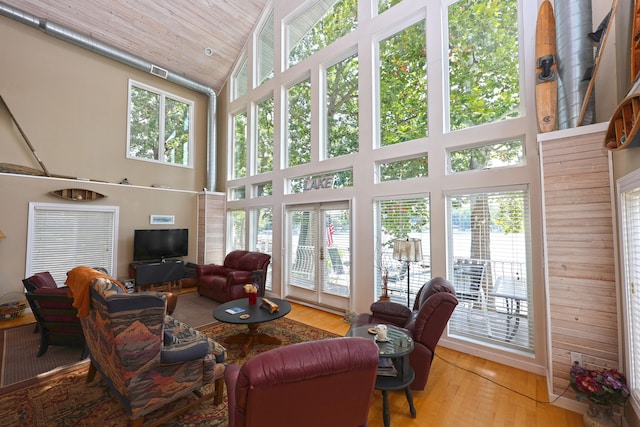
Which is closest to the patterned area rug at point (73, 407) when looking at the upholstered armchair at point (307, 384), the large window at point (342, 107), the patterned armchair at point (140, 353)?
the patterned armchair at point (140, 353)

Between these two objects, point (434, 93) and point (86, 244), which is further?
point (86, 244)

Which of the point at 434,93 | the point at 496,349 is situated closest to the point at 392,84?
the point at 434,93

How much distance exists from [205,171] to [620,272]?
26.2 feet

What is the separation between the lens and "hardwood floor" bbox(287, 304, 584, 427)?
6.91ft

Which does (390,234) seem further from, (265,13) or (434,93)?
(265,13)

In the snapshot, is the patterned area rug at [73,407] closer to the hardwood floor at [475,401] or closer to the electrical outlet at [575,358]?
the hardwood floor at [475,401]

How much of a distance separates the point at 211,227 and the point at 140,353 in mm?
5501

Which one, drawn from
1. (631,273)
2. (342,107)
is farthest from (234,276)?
(631,273)

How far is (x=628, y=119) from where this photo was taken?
5.28ft

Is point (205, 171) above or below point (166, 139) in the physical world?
below

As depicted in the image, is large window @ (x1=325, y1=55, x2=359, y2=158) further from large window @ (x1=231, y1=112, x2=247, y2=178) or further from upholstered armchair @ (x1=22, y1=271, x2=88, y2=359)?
upholstered armchair @ (x1=22, y1=271, x2=88, y2=359)

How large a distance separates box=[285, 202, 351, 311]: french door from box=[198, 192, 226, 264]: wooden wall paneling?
2587mm

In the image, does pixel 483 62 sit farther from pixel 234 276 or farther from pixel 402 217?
pixel 234 276

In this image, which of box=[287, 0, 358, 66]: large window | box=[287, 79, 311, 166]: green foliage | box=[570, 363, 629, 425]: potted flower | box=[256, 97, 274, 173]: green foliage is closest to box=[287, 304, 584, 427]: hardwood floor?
box=[570, 363, 629, 425]: potted flower
